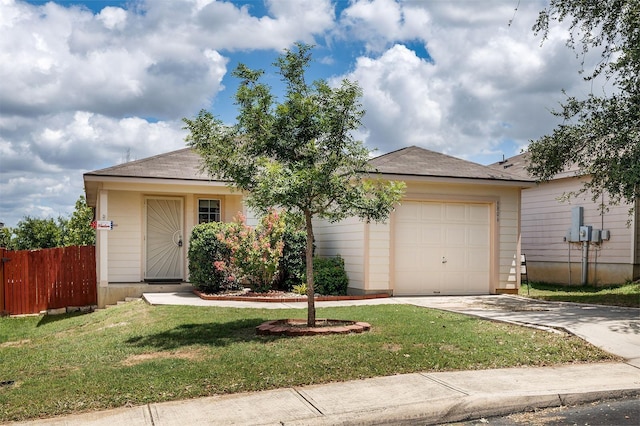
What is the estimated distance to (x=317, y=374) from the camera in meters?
6.71

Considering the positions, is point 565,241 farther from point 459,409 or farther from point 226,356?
point 459,409

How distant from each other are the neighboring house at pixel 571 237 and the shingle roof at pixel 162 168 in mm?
9145

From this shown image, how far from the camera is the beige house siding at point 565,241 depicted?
57.7ft

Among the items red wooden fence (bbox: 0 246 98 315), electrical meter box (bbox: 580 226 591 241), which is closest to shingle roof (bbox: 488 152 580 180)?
electrical meter box (bbox: 580 226 591 241)

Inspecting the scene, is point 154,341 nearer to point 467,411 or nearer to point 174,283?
point 467,411

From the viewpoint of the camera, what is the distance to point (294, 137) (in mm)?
9016

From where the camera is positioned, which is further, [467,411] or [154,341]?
[154,341]

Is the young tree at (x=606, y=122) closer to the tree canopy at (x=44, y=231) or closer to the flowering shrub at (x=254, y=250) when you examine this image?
the flowering shrub at (x=254, y=250)

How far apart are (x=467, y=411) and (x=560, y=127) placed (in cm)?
1020

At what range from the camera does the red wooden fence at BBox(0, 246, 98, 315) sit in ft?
53.1

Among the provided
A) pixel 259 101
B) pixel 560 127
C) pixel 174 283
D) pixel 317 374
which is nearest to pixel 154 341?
pixel 317 374

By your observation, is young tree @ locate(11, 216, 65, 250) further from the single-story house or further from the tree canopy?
the single-story house

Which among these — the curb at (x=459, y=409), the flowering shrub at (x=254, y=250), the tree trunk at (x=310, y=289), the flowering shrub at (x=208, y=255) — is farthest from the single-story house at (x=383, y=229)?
the curb at (x=459, y=409)

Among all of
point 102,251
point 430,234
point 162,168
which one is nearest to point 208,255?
point 102,251
